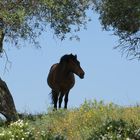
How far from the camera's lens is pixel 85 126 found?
17.8 meters

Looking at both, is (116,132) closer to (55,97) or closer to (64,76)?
(64,76)

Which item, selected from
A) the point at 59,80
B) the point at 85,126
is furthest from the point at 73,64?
the point at 85,126

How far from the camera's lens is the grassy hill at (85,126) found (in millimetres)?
15086

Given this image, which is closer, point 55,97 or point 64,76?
point 64,76

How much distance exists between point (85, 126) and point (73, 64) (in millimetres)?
11462

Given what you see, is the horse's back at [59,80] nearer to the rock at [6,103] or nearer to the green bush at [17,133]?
the rock at [6,103]

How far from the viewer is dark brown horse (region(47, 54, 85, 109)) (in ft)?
95.7

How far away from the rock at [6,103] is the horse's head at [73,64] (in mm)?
4842

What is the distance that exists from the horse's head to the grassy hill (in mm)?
5949

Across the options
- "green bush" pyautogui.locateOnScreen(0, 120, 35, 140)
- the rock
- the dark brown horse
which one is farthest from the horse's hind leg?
"green bush" pyautogui.locateOnScreen(0, 120, 35, 140)

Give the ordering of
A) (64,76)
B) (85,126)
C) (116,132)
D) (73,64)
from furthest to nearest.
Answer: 1. (64,76)
2. (73,64)
3. (85,126)
4. (116,132)

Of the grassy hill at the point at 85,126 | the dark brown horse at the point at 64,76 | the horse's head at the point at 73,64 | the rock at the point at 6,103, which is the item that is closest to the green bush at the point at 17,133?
the grassy hill at the point at 85,126

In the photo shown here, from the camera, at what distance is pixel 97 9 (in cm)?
2503

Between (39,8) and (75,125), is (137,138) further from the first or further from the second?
(39,8)
